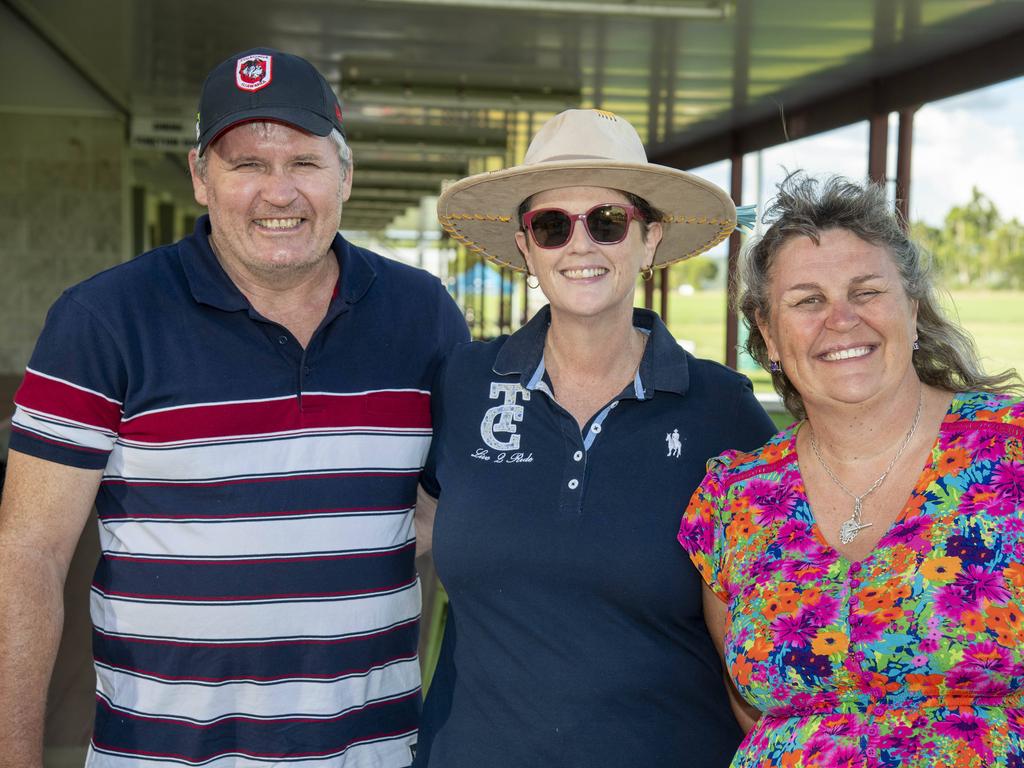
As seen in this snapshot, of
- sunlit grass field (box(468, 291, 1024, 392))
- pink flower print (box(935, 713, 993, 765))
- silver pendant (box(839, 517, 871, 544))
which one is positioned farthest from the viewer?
sunlit grass field (box(468, 291, 1024, 392))

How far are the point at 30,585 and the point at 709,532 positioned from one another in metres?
1.28

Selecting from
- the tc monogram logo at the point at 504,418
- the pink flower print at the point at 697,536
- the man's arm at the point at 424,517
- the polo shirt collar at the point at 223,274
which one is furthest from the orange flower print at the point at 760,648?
the polo shirt collar at the point at 223,274

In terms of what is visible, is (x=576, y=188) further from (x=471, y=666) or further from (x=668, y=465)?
(x=471, y=666)

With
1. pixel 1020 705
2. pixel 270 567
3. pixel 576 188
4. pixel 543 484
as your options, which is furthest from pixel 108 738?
pixel 1020 705

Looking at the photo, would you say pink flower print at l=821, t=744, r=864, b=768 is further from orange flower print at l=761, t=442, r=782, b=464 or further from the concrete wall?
the concrete wall

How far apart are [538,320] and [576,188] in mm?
309

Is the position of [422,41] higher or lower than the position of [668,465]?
higher

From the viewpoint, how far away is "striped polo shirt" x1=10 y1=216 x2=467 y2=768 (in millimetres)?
1995

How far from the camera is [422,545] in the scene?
8.00 ft

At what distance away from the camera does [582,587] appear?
193cm

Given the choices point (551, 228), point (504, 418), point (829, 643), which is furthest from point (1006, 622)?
point (551, 228)

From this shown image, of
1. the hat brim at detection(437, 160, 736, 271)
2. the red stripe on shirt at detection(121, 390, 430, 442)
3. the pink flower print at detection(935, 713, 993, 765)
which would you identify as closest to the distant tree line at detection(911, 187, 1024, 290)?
the hat brim at detection(437, 160, 736, 271)

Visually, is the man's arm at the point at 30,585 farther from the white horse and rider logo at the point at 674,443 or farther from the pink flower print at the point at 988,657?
the pink flower print at the point at 988,657

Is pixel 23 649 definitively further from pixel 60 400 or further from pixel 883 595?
pixel 883 595
